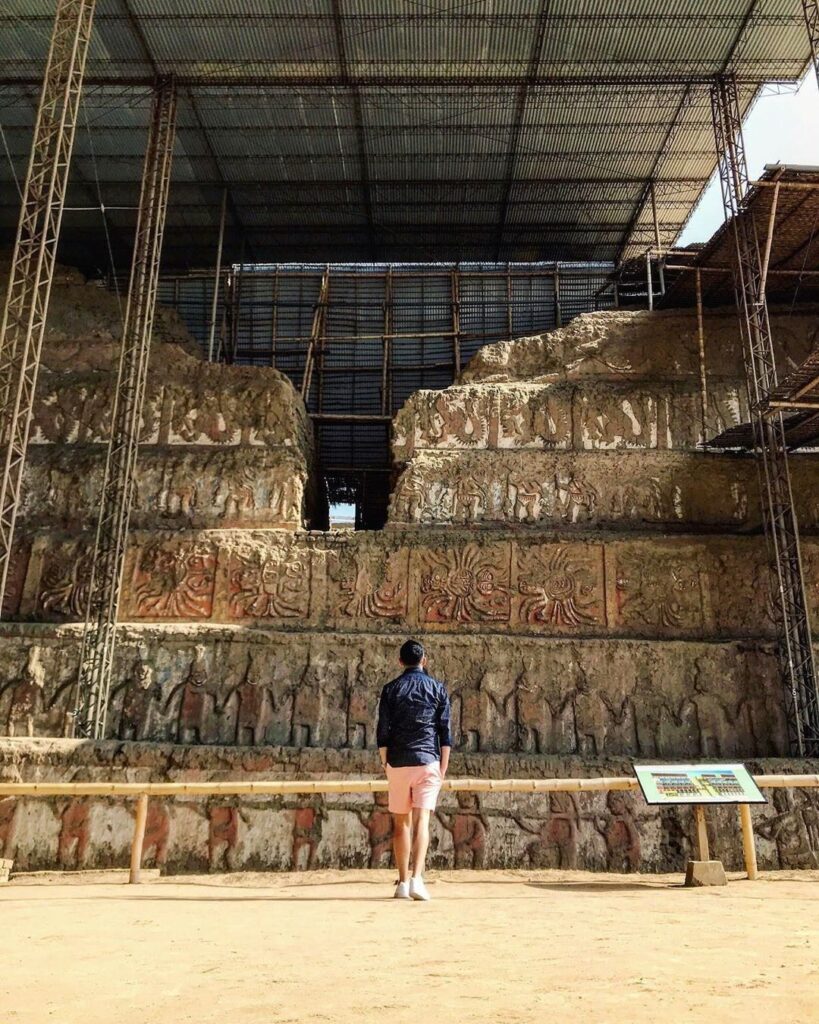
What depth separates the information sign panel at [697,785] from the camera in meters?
6.21

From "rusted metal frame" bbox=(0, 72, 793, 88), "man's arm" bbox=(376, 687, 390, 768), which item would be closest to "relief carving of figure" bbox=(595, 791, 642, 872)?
"man's arm" bbox=(376, 687, 390, 768)

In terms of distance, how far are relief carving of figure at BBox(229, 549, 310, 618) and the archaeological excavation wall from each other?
37 mm

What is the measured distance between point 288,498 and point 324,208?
332 inches

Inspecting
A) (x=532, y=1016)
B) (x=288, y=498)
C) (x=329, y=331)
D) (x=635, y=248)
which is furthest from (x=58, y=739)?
A: (x=635, y=248)

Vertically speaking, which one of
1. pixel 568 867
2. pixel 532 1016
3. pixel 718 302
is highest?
pixel 718 302

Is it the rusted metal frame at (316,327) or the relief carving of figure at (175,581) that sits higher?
the rusted metal frame at (316,327)

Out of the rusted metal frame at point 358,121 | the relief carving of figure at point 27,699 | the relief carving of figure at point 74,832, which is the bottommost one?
the relief carving of figure at point 74,832

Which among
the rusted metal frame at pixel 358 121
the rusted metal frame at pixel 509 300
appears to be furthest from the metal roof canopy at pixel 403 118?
the rusted metal frame at pixel 509 300

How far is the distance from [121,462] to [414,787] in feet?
28.3

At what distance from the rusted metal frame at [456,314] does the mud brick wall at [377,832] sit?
457 inches

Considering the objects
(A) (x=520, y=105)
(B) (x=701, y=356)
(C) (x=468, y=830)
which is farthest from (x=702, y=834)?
(A) (x=520, y=105)

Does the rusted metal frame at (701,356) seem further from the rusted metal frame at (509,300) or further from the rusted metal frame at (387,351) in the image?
the rusted metal frame at (387,351)

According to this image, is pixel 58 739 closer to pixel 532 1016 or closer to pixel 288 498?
pixel 288 498

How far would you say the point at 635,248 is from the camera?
20.1 m
